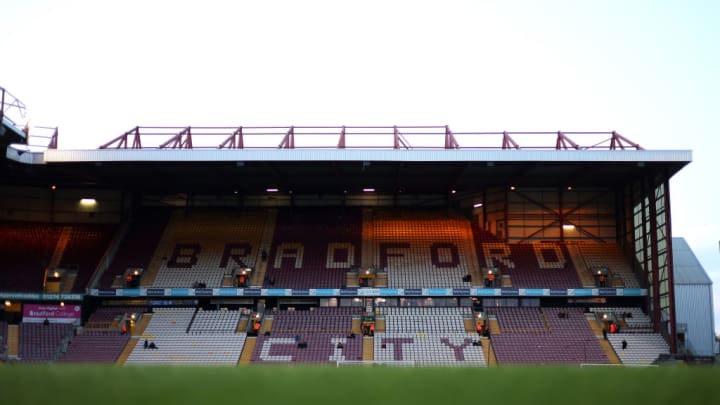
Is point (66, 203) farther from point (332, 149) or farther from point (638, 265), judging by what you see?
point (638, 265)

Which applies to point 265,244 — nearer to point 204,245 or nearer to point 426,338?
point 204,245

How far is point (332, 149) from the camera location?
4450cm

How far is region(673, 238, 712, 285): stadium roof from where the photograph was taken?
2082 inches

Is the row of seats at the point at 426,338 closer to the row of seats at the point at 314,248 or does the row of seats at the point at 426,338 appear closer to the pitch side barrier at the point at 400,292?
the pitch side barrier at the point at 400,292

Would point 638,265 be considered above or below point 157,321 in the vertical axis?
above

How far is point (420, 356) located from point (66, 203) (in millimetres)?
31198

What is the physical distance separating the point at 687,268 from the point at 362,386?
56.9m

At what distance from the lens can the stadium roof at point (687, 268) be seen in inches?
2082

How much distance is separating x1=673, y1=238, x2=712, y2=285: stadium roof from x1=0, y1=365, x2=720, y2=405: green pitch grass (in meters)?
54.3

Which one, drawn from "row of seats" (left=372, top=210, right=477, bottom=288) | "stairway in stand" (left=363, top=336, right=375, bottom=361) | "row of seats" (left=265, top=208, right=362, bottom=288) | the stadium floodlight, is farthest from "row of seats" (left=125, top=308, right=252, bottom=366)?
the stadium floodlight

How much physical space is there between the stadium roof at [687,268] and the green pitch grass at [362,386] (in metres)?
54.3

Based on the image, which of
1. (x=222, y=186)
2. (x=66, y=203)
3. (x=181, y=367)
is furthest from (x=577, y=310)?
(x=181, y=367)

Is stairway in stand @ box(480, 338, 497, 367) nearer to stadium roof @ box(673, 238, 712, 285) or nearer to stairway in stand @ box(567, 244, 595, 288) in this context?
stairway in stand @ box(567, 244, 595, 288)

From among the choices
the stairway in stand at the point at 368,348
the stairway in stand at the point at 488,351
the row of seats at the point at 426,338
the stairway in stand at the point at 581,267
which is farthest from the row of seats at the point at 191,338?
the stairway in stand at the point at 581,267
